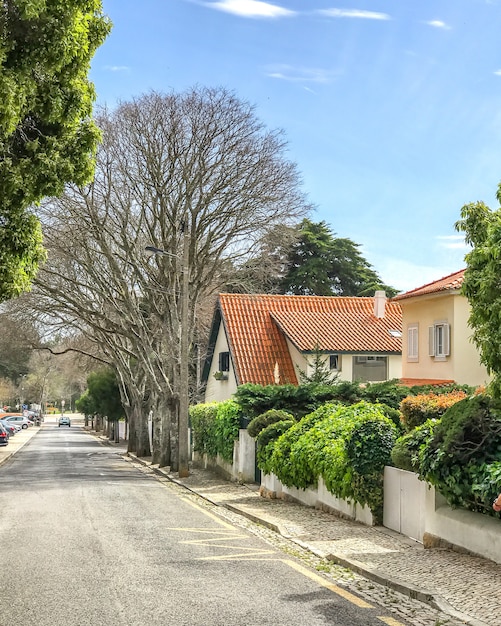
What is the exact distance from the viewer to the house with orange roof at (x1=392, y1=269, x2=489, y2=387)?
3030cm

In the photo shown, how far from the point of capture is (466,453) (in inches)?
447

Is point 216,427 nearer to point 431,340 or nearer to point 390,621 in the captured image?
point 431,340

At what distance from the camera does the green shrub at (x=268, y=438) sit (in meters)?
21.5

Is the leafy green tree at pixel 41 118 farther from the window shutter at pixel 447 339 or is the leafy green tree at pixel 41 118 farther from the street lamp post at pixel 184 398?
the window shutter at pixel 447 339

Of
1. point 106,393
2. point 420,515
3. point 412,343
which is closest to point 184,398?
point 412,343

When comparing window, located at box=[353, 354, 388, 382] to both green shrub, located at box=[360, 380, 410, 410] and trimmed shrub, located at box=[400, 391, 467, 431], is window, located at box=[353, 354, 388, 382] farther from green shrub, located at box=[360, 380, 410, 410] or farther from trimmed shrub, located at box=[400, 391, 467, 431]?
trimmed shrub, located at box=[400, 391, 467, 431]

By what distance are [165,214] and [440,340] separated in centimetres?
1164

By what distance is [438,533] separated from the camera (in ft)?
39.4

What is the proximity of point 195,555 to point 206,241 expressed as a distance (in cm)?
2203

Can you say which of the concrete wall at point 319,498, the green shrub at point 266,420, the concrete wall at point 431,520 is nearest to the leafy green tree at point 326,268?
the green shrub at point 266,420

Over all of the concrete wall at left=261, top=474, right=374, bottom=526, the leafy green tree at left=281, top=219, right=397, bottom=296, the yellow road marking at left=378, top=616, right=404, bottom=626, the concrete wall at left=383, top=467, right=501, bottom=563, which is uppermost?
the leafy green tree at left=281, top=219, right=397, bottom=296

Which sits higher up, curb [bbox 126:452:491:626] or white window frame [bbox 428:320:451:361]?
white window frame [bbox 428:320:451:361]

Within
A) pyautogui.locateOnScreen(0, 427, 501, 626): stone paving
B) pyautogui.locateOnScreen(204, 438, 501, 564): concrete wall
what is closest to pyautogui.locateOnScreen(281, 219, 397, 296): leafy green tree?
pyautogui.locateOnScreen(204, 438, 501, 564): concrete wall

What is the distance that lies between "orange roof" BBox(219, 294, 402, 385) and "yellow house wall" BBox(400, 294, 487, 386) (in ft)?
14.8
